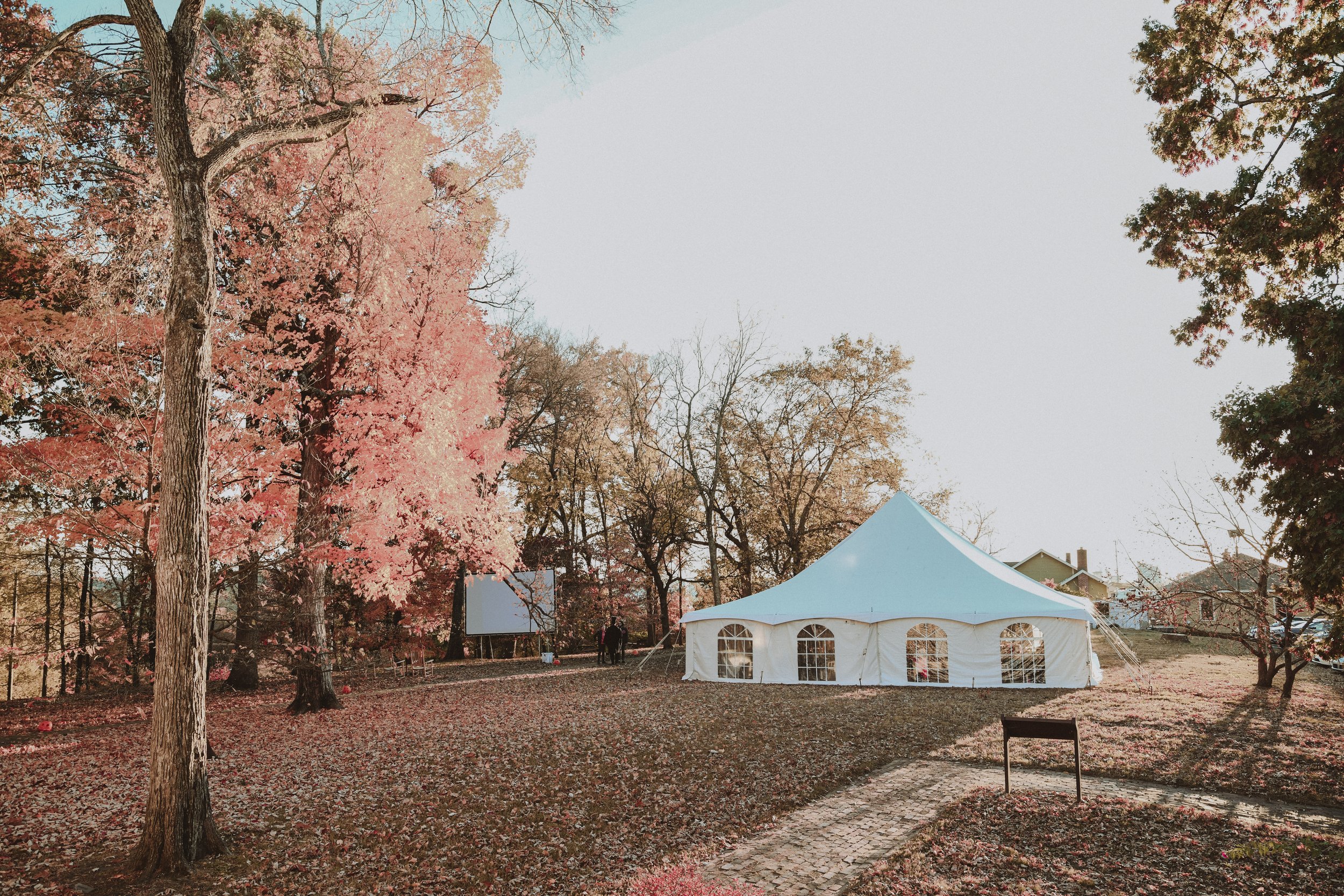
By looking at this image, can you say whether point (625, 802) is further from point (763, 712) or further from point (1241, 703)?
point (1241, 703)

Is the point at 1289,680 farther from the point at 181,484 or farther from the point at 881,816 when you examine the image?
the point at 181,484

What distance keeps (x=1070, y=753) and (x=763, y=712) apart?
Answer: 455 centimetres

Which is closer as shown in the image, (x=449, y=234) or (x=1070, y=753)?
(x=1070, y=753)

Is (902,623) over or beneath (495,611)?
over

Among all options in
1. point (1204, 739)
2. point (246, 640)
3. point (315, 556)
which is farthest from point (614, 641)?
point (1204, 739)

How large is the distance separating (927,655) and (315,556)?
466 inches

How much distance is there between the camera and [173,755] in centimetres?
505

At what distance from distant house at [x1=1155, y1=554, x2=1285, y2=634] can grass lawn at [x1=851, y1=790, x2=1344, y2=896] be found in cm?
672

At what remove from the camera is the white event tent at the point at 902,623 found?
1456 centimetres

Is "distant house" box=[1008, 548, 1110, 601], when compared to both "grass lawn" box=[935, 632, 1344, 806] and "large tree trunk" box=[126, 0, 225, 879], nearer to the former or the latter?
"grass lawn" box=[935, 632, 1344, 806]

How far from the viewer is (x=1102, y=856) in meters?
5.14

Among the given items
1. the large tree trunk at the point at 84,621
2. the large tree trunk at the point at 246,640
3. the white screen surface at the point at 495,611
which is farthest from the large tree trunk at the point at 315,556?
the white screen surface at the point at 495,611

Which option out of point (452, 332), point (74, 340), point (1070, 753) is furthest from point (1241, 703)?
point (74, 340)

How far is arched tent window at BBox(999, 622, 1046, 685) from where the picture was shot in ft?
48.0
